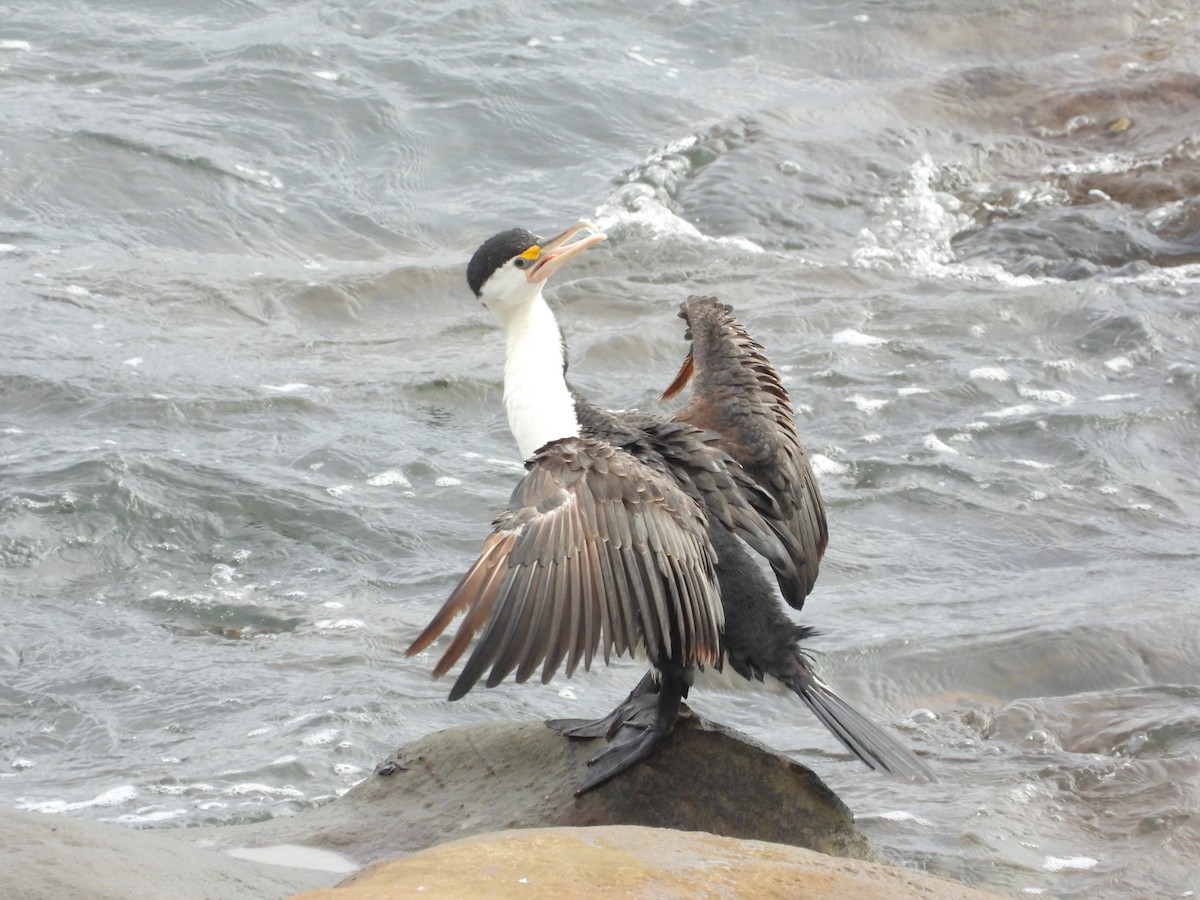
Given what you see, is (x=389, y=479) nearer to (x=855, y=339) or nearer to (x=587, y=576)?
(x=855, y=339)

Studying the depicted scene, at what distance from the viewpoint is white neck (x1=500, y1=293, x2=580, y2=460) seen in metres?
4.72

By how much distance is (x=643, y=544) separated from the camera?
3.88 metres

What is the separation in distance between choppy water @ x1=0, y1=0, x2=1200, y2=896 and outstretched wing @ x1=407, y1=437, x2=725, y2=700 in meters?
1.19

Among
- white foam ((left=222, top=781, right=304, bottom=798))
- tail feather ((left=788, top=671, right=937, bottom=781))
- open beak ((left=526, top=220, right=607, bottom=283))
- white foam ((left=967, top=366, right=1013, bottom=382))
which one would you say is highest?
open beak ((left=526, top=220, right=607, bottom=283))

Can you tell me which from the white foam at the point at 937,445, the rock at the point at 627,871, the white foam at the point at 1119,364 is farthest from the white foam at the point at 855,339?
the rock at the point at 627,871

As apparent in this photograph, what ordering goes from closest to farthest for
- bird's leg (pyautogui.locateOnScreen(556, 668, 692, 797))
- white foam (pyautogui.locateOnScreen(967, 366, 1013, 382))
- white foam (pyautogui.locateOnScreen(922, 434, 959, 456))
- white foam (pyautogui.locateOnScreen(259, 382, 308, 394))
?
Result: 1. bird's leg (pyautogui.locateOnScreen(556, 668, 692, 797))
2. white foam (pyautogui.locateOnScreen(922, 434, 959, 456))
3. white foam (pyautogui.locateOnScreen(259, 382, 308, 394))
4. white foam (pyautogui.locateOnScreen(967, 366, 1013, 382))

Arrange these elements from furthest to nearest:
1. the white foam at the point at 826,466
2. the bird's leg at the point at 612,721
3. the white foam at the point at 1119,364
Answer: the white foam at the point at 1119,364
the white foam at the point at 826,466
the bird's leg at the point at 612,721

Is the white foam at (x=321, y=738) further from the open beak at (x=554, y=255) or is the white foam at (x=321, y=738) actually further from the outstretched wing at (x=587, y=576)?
the open beak at (x=554, y=255)

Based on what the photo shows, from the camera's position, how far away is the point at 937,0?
13984mm

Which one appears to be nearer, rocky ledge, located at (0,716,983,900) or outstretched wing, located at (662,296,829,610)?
rocky ledge, located at (0,716,983,900)

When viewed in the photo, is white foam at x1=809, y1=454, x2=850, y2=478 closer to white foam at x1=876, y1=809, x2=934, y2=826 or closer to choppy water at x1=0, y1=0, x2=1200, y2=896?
choppy water at x1=0, y1=0, x2=1200, y2=896

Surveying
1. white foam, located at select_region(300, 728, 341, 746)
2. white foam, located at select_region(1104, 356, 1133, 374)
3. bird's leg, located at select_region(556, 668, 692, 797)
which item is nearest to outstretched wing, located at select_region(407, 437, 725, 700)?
bird's leg, located at select_region(556, 668, 692, 797)

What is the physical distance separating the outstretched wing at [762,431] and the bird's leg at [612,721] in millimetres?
549

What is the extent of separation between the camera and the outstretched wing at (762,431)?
4797 mm
